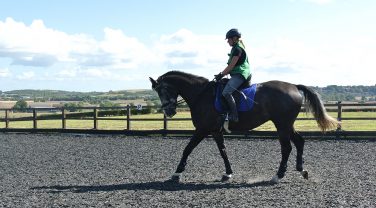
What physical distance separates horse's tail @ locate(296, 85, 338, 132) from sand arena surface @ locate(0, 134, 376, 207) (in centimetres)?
98

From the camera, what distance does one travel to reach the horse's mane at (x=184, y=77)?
346 inches

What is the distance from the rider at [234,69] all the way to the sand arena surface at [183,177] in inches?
57.1

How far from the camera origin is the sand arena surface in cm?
663

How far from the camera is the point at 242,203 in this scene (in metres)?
6.37

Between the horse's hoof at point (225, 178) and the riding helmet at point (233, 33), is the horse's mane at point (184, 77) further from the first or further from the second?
the horse's hoof at point (225, 178)

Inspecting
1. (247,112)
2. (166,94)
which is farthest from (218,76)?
(166,94)

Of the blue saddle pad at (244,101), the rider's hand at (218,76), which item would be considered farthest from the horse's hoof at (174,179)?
the rider's hand at (218,76)

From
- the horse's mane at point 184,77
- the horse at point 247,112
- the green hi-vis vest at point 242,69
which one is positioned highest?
the green hi-vis vest at point 242,69

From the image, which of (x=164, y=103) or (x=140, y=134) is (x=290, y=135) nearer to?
(x=164, y=103)

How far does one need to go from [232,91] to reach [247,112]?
0.51 m

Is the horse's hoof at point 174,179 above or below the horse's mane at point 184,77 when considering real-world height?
below

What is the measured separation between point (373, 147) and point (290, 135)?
6.05 m

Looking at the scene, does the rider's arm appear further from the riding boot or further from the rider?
the riding boot

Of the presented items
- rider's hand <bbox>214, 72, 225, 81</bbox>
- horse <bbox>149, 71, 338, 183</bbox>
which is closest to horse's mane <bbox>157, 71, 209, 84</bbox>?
horse <bbox>149, 71, 338, 183</bbox>
